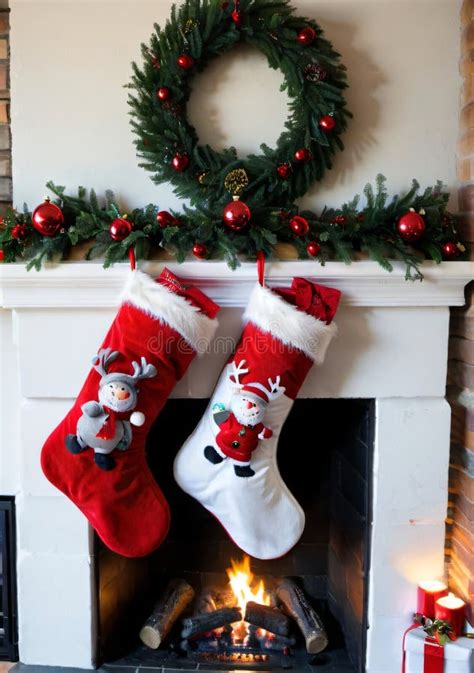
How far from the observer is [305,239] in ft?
5.94

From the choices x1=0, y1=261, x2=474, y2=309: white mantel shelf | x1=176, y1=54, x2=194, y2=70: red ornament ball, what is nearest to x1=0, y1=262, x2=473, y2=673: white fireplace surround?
x1=0, y1=261, x2=474, y2=309: white mantel shelf

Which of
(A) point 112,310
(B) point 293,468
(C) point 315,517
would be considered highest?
(A) point 112,310

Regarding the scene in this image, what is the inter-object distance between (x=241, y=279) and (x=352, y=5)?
0.83 m

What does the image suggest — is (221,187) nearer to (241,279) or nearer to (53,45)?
(241,279)

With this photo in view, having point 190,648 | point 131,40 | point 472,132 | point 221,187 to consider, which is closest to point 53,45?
point 131,40

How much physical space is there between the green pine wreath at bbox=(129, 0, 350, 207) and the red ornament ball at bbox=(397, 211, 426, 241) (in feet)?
0.88

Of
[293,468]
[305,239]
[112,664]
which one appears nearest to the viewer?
[305,239]

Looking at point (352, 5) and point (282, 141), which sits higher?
point (352, 5)

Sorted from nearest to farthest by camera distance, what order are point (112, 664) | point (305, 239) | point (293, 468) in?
point (305, 239)
point (112, 664)
point (293, 468)

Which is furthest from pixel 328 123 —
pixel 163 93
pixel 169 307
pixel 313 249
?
pixel 169 307

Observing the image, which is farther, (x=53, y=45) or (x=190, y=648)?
(x=190, y=648)

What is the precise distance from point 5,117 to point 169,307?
29.9 inches

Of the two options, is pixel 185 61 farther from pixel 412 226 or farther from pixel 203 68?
pixel 412 226

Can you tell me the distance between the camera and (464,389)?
6.31ft
